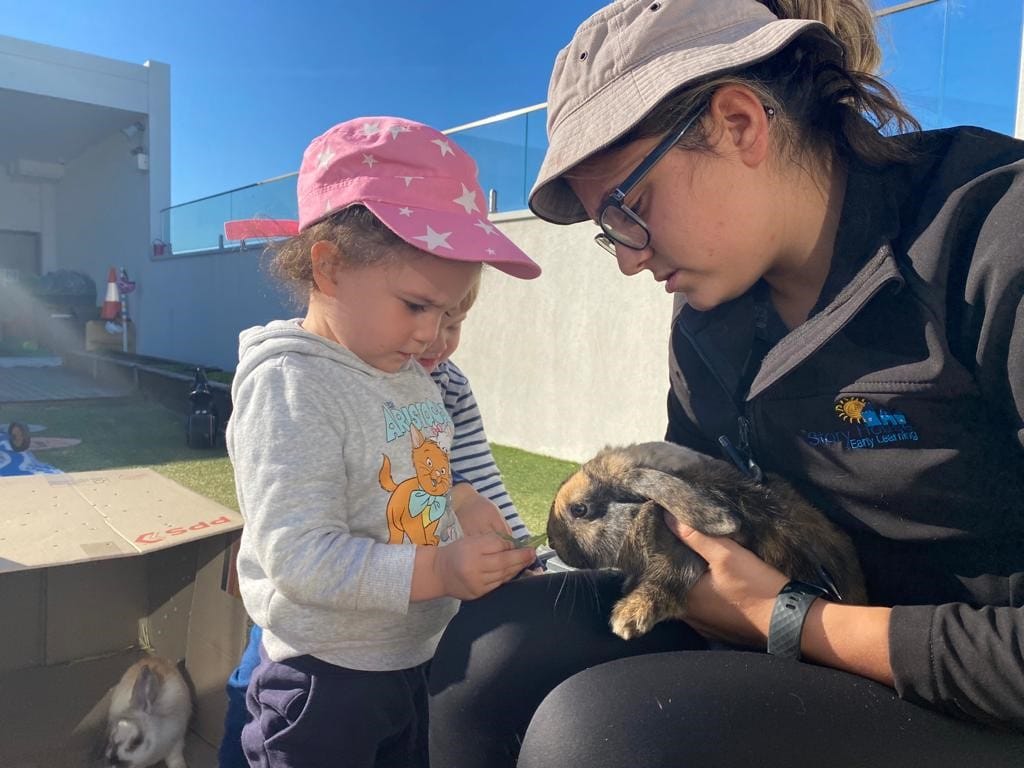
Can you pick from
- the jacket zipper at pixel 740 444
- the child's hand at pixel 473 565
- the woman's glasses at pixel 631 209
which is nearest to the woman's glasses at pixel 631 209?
the woman's glasses at pixel 631 209

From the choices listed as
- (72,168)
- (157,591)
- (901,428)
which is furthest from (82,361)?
(901,428)

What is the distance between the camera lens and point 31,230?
19.5 meters

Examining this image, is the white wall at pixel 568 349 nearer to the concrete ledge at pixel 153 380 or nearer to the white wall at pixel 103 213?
the concrete ledge at pixel 153 380

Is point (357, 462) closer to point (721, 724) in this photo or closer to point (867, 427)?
point (721, 724)

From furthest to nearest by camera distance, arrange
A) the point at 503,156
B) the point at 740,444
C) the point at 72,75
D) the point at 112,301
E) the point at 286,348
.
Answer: the point at 112,301 → the point at 72,75 → the point at 503,156 → the point at 740,444 → the point at 286,348

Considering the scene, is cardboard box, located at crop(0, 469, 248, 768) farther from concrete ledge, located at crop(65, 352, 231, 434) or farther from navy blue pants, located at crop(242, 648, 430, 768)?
concrete ledge, located at crop(65, 352, 231, 434)

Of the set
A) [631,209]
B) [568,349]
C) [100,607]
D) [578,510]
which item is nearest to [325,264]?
[631,209]

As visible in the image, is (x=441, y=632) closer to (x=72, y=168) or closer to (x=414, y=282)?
(x=414, y=282)

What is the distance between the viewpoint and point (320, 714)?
152cm

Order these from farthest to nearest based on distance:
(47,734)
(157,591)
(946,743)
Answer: (157,591)
(47,734)
(946,743)

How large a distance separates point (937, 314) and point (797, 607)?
1.73 feet

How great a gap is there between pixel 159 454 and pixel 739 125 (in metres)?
5.79

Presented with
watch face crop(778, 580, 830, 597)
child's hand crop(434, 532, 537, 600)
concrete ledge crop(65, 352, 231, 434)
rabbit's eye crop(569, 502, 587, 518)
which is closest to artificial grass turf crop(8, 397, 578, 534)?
concrete ledge crop(65, 352, 231, 434)

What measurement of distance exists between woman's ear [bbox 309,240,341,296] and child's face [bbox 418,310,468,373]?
0.35 m
